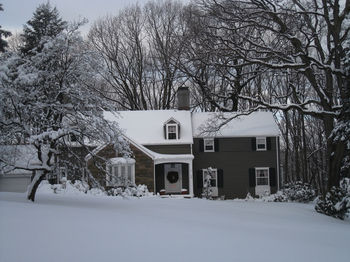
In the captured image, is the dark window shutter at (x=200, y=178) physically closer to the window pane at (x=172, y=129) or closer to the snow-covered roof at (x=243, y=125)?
the snow-covered roof at (x=243, y=125)

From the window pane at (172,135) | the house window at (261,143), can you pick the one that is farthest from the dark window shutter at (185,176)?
the house window at (261,143)

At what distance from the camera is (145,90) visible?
35.6 metres

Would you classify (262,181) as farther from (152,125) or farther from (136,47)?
(136,47)

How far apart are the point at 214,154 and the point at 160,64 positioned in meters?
11.2

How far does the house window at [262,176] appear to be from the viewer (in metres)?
26.8

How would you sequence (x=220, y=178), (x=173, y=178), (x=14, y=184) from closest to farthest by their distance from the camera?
(x=14, y=184) < (x=173, y=178) < (x=220, y=178)

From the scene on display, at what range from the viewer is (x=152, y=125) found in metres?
26.8

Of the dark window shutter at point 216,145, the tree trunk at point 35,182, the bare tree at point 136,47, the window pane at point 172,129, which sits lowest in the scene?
the tree trunk at point 35,182

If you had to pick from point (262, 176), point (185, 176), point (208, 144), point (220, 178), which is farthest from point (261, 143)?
point (185, 176)

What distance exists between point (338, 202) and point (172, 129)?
14682 millimetres

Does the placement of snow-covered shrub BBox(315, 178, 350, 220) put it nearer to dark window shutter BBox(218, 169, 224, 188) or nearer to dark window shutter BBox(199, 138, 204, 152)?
dark window shutter BBox(218, 169, 224, 188)

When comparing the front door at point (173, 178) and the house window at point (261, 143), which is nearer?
the front door at point (173, 178)

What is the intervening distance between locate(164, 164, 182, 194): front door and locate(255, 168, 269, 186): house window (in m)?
5.34

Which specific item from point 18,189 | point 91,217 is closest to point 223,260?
point 91,217
